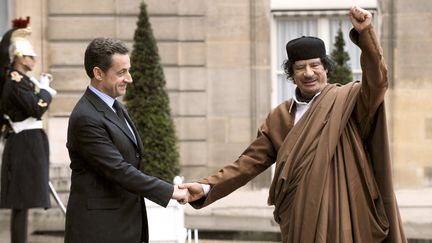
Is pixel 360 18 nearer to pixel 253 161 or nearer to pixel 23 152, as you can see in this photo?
pixel 253 161

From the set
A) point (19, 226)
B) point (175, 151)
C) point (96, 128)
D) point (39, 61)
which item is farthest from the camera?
point (39, 61)

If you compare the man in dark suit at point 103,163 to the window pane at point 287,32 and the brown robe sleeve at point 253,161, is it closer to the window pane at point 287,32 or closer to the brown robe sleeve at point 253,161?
the brown robe sleeve at point 253,161

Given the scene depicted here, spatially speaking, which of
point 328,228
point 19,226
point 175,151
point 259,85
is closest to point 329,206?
point 328,228

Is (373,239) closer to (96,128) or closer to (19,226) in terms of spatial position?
(96,128)

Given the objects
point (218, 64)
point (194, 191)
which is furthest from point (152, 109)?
point (194, 191)

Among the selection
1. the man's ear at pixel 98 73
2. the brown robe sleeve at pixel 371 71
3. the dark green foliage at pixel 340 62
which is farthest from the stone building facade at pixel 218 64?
the brown robe sleeve at pixel 371 71

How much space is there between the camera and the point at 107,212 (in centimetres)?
501

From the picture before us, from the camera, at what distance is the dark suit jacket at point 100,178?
16.3ft

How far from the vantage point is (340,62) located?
11.3m

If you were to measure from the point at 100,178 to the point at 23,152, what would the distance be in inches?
Answer: 145

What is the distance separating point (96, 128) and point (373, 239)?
153 centimetres

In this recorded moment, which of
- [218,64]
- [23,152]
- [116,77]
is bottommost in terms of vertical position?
[23,152]

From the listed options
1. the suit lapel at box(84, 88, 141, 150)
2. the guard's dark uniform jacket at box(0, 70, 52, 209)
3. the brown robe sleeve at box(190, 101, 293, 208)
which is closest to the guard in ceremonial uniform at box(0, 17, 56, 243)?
the guard's dark uniform jacket at box(0, 70, 52, 209)

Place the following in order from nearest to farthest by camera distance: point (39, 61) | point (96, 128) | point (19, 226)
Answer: point (96, 128) < point (19, 226) < point (39, 61)
